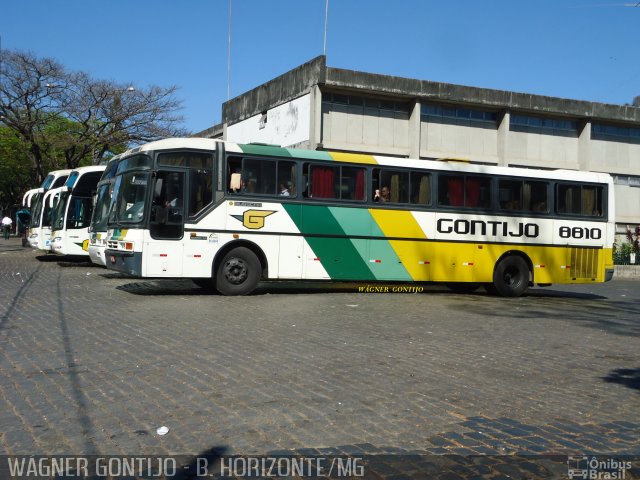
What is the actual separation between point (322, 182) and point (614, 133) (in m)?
25.2

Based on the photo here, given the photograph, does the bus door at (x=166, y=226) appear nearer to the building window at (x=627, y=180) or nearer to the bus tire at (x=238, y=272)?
the bus tire at (x=238, y=272)

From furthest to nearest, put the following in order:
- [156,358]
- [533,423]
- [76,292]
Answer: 1. [76,292]
2. [156,358]
3. [533,423]

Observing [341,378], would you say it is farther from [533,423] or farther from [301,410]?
[533,423]

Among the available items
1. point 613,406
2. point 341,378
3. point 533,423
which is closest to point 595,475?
point 533,423

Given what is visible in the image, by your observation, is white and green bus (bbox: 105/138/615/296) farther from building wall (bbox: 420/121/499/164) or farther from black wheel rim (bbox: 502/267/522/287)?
building wall (bbox: 420/121/499/164)

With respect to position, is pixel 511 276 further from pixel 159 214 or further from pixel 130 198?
pixel 130 198

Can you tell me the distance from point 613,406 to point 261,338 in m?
4.63

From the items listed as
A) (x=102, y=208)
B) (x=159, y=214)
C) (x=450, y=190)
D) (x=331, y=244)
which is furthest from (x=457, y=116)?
(x=159, y=214)

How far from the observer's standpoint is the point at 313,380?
7.01 meters

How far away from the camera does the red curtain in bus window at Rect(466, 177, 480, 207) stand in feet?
58.0

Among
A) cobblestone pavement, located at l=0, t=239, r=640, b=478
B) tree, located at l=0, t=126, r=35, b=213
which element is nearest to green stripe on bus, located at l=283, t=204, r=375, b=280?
cobblestone pavement, located at l=0, t=239, r=640, b=478

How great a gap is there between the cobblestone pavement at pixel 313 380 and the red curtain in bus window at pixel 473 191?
482 centimetres

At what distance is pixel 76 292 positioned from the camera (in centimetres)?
1504

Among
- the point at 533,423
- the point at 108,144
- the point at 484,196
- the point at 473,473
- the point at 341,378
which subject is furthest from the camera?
the point at 108,144
